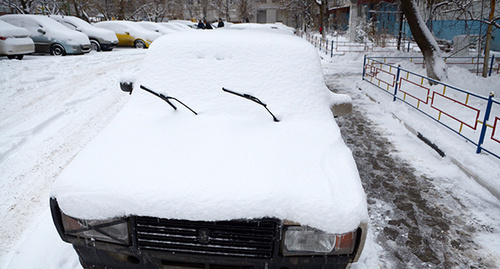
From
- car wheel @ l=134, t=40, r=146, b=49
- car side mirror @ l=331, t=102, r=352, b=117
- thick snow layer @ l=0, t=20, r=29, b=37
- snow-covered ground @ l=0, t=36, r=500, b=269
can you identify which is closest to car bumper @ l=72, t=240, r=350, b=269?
snow-covered ground @ l=0, t=36, r=500, b=269

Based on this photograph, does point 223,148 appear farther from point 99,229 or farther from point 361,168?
point 361,168

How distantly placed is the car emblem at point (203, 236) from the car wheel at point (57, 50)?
49.6 ft

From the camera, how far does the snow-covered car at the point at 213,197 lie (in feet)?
6.26

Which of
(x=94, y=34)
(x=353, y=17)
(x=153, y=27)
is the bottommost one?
(x=94, y=34)

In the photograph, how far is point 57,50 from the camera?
1430 cm

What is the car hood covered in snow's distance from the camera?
192 cm

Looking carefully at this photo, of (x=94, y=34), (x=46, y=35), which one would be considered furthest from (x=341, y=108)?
(x=94, y=34)

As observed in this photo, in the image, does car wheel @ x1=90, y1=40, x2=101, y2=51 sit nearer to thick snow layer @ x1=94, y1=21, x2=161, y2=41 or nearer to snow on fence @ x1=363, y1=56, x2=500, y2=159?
thick snow layer @ x1=94, y1=21, x2=161, y2=41

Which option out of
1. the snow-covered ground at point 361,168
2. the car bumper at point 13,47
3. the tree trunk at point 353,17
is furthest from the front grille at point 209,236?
the tree trunk at point 353,17

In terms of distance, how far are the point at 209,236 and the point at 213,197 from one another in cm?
23

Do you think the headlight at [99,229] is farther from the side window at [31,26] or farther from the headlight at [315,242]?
the side window at [31,26]

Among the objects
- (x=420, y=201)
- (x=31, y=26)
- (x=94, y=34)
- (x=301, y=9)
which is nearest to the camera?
(x=420, y=201)

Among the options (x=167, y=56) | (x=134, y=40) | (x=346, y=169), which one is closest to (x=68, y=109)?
(x=167, y=56)

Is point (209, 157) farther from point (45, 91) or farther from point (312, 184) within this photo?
point (45, 91)
